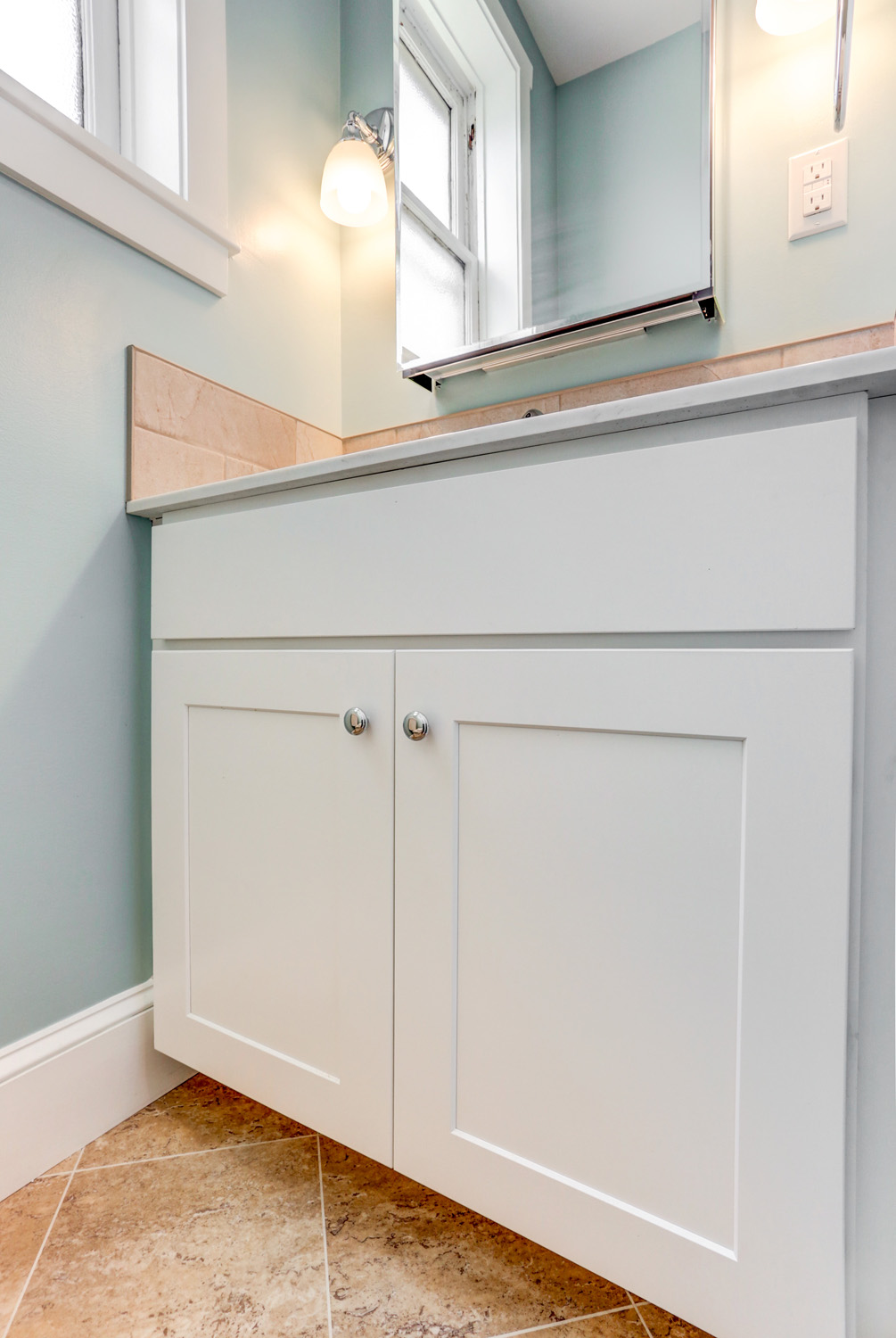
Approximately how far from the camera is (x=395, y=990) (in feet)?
2.37

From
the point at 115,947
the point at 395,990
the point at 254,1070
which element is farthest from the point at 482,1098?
the point at 115,947

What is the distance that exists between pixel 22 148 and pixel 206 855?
2.98ft

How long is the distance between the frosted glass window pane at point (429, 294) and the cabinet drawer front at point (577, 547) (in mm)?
599

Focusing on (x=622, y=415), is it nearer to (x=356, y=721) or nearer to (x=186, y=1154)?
(x=356, y=721)

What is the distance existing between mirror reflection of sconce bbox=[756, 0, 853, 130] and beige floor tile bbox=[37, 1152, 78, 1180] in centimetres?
167

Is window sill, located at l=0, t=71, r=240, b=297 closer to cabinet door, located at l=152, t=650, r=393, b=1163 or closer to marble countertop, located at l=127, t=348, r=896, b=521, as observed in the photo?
marble countertop, located at l=127, t=348, r=896, b=521

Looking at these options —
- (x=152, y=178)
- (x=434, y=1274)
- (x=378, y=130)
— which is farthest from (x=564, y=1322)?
(x=378, y=130)

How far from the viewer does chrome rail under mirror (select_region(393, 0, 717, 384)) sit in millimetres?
1024

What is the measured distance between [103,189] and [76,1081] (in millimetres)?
1201

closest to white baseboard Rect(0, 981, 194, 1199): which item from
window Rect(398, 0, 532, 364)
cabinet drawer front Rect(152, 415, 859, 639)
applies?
cabinet drawer front Rect(152, 415, 859, 639)

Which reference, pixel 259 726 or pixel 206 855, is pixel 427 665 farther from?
pixel 206 855

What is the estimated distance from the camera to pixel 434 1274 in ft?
2.39

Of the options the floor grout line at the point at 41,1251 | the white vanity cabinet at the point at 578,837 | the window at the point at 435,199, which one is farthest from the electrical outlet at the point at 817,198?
the floor grout line at the point at 41,1251

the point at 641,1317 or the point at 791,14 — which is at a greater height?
the point at 791,14
